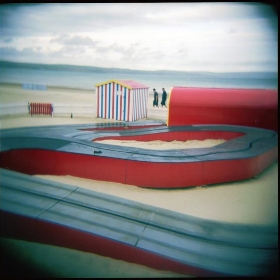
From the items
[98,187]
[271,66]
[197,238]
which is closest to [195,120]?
[271,66]

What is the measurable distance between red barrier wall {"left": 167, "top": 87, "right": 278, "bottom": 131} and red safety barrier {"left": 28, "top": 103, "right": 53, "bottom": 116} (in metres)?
2.61

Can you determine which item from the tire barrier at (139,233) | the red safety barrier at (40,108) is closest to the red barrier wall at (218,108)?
the red safety barrier at (40,108)

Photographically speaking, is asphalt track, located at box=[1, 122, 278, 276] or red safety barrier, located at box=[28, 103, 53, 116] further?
red safety barrier, located at box=[28, 103, 53, 116]

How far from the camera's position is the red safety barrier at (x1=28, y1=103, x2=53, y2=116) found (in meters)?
5.09

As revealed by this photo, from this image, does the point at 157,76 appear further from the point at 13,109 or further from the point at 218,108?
the point at 13,109

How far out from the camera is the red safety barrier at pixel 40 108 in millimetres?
5086

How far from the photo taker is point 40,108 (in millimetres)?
5473

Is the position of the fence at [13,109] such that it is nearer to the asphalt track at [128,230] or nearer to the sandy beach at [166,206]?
the sandy beach at [166,206]

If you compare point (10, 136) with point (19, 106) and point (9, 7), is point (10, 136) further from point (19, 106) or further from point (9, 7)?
Answer: point (9, 7)

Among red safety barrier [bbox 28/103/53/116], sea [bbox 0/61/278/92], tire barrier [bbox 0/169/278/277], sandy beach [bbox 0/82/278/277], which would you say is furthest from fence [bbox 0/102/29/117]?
tire barrier [bbox 0/169/278/277]

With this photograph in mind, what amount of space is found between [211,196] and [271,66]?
1.61 meters

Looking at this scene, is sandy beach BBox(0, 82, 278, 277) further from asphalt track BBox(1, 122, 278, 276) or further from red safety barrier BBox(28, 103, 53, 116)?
red safety barrier BBox(28, 103, 53, 116)

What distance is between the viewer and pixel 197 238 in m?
2.37

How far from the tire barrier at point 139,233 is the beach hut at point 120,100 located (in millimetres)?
3276
